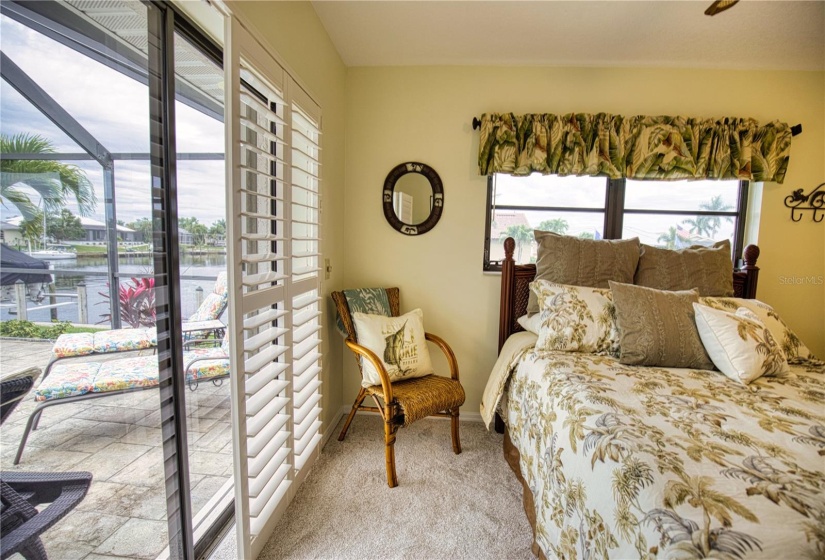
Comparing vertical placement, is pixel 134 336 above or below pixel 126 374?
above

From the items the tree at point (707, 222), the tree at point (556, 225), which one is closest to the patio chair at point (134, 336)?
the tree at point (556, 225)

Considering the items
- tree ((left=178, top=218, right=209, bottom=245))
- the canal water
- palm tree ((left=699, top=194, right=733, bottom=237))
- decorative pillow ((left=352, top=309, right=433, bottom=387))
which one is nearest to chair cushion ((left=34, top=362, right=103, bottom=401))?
the canal water

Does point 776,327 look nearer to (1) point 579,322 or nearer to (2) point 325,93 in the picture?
(1) point 579,322

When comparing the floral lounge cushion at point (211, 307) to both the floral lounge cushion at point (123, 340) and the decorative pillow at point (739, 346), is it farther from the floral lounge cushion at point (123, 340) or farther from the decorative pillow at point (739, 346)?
the decorative pillow at point (739, 346)

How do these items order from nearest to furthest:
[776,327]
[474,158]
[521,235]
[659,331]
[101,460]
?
[101,460]
[659,331]
[776,327]
[474,158]
[521,235]

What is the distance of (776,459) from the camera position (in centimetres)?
94

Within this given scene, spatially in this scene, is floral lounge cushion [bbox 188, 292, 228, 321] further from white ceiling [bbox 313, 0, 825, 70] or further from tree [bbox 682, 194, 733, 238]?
tree [bbox 682, 194, 733, 238]

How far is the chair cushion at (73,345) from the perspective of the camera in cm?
88

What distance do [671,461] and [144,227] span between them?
1.75 m

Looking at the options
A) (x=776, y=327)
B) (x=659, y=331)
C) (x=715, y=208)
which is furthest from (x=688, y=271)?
(x=715, y=208)

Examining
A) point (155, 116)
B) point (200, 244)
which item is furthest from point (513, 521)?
point (155, 116)

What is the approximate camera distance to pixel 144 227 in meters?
1.09

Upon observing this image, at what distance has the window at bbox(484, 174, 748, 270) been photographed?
2.57 metres

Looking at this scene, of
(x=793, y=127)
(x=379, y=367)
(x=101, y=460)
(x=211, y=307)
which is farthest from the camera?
(x=793, y=127)
